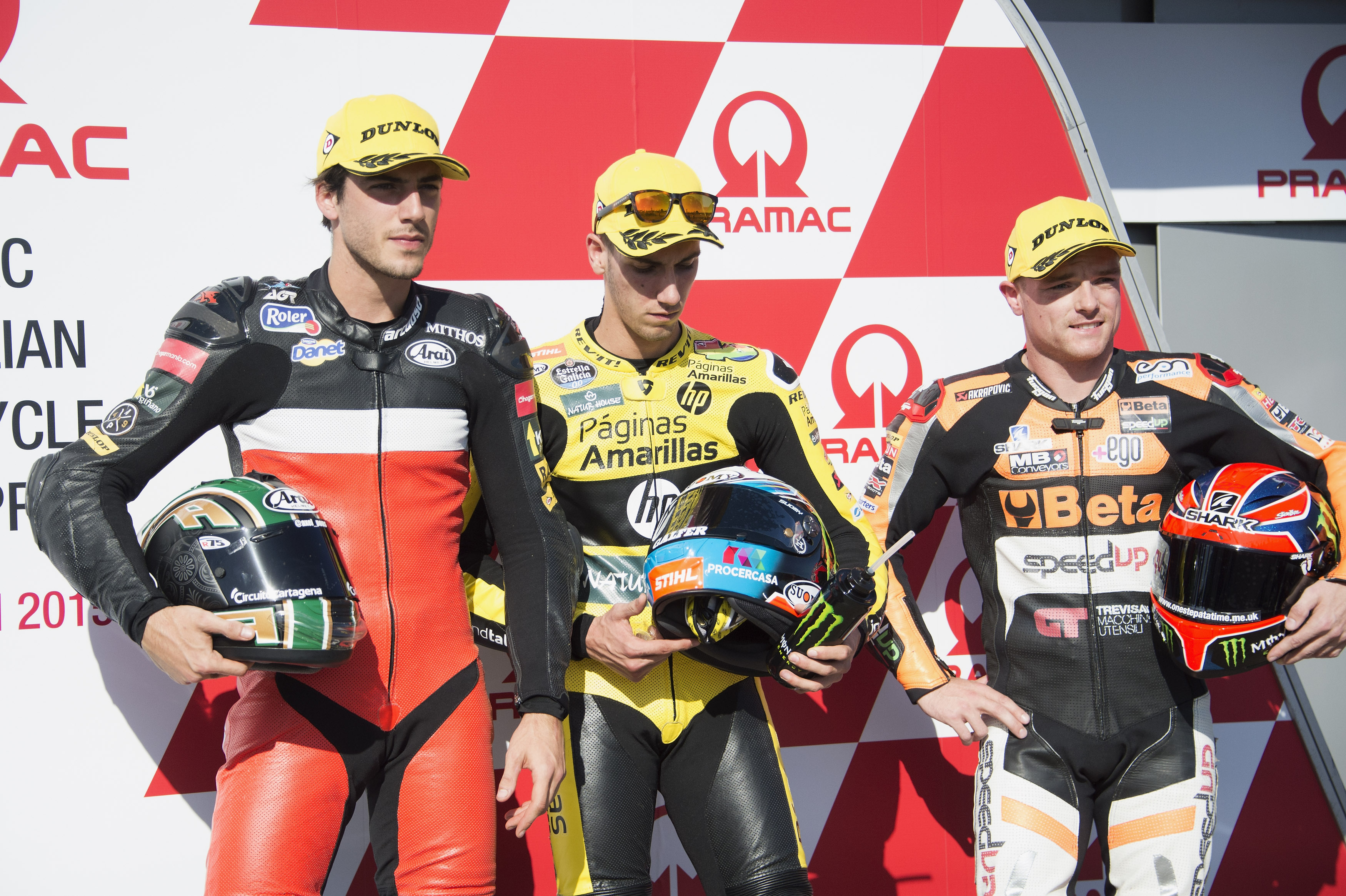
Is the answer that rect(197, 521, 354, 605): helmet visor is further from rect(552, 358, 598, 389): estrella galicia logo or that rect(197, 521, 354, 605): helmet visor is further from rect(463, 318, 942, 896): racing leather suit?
rect(552, 358, 598, 389): estrella galicia logo

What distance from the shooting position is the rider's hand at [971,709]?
2236 millimetres

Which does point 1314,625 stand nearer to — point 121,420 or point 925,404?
point 925,404

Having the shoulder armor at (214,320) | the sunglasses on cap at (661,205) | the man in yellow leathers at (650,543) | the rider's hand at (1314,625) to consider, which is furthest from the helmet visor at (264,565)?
the rider's hand at (1314,625)

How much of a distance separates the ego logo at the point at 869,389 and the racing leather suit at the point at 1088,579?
1.42ft

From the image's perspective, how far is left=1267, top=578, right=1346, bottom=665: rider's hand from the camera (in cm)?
206

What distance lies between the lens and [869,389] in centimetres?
291

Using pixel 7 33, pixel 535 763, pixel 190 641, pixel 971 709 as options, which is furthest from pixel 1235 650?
pixel 7 33

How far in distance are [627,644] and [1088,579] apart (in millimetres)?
1232

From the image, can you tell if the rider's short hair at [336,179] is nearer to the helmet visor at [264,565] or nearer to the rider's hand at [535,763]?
the helmet visor at [264,565]

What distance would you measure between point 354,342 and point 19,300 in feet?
4.17

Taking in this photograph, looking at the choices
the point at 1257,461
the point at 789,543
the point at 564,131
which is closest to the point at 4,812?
the point at 789,543

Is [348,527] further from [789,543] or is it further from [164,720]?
[164,720]

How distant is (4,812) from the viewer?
7.97 feet

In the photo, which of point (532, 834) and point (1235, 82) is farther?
point (1235, 82)
